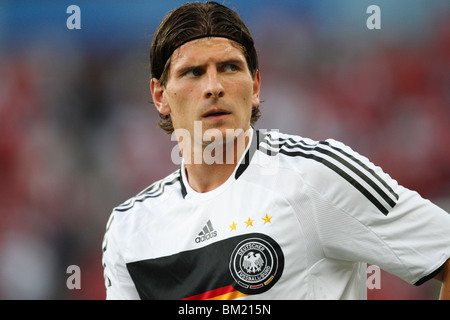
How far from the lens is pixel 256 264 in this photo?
2273 millimetres

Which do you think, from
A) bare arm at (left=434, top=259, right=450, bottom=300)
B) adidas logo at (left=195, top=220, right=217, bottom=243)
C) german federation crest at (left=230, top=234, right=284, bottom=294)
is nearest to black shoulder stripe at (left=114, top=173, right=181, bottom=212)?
adidas logo at (left=195, top=220, right=217, bottom=243)

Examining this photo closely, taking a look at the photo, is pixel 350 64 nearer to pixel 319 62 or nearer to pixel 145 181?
pixel 319 62

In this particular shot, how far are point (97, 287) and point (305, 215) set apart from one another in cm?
341

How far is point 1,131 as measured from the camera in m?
5.75

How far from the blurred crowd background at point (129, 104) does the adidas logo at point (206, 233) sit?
297 cm

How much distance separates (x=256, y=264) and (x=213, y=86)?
31.1 inches

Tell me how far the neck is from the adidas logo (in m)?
0.22

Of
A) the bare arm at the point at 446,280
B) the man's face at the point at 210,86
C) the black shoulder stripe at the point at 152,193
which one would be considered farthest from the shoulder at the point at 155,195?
the bare arm at the point at 446,280

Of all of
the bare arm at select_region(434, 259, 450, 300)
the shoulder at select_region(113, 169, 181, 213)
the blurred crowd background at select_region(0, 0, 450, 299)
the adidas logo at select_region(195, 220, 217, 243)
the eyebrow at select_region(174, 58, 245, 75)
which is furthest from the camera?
the blurred crowd background at select_region(0, 0, 450, 299)

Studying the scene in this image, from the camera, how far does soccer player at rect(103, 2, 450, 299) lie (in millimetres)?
2168

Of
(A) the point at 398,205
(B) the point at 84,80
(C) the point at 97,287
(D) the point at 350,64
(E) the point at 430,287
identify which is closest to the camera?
(A) the point at 398,205

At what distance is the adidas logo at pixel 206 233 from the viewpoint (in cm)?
244

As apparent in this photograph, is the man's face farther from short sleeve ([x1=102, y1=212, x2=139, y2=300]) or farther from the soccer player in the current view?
short sleeve ([x1=102, y1=212, x2=139, y2=300])

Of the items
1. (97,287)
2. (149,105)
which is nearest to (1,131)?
(149,105)
